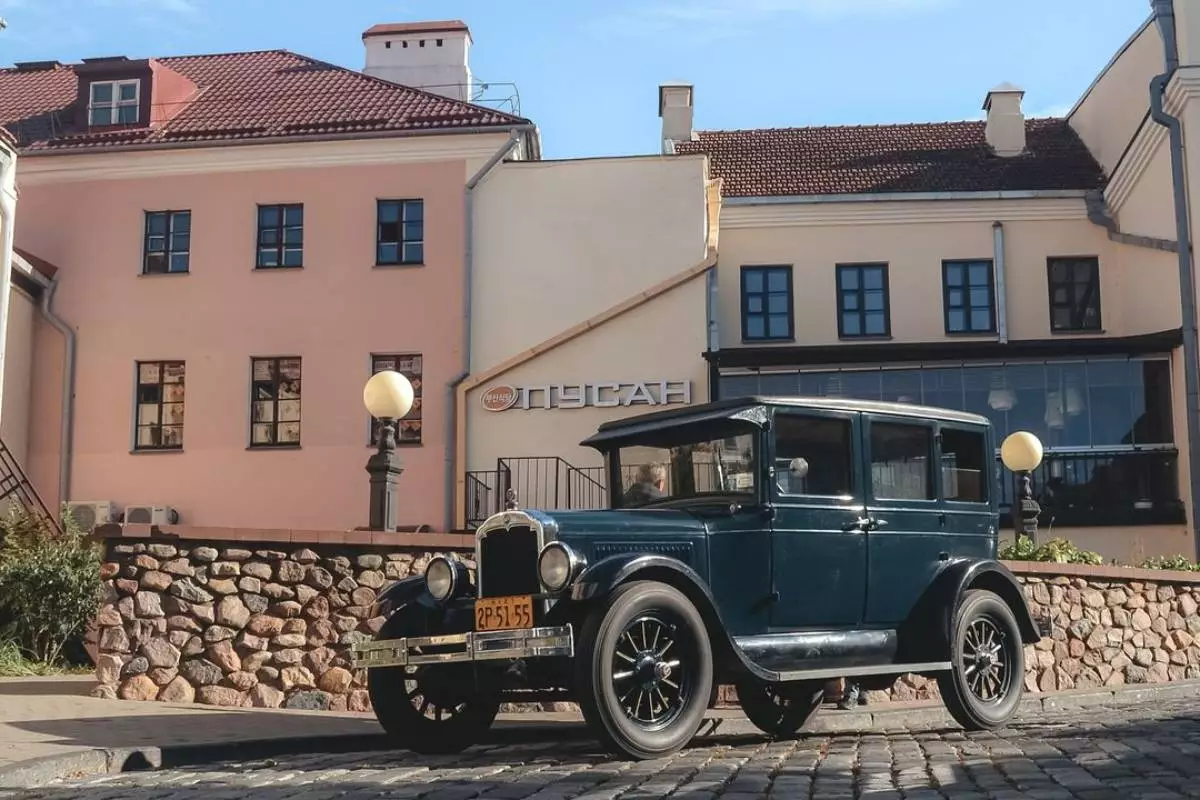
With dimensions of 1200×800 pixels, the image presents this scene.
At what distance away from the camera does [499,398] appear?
21953mm

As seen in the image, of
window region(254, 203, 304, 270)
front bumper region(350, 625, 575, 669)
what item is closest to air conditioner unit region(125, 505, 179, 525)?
window region(254, 203, 304, 270)

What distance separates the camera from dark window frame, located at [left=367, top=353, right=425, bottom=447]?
72.8 ft

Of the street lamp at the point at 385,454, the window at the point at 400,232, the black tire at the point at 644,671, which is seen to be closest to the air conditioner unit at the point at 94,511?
the window at the point at 400,232

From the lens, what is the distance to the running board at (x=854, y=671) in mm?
7695

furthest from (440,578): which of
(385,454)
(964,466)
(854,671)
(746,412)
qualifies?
(964,466)

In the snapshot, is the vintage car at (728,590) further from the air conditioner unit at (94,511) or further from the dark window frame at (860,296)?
the dark window frame at (860,296)

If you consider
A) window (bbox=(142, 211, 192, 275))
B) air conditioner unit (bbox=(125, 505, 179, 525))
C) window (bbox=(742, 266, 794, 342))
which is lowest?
air conditioner unit (bbox=(125, 505, 179, 525))

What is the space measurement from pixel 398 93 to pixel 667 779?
20.2 metres

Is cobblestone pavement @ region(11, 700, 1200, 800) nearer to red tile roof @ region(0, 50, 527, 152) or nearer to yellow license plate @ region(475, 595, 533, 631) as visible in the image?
yellow license plate @ region(475, 595, 533, 631)

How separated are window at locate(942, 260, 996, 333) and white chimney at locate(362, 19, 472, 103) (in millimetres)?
9836

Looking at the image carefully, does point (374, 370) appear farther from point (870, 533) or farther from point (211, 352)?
point (870, 533)

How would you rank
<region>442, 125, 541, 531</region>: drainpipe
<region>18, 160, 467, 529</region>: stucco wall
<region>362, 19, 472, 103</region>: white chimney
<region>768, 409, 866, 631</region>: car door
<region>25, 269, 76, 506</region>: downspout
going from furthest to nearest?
<region>362, 19, 472, 103</region>: white chimney → <region>25, 269, 76, 506</region>: downspout → <region>18, 160, 467, 529</region>: stucco wall → <region>442, 125, 541, 531</region>: drainpipe → <region>768, 409, 866, 631</region>: car door

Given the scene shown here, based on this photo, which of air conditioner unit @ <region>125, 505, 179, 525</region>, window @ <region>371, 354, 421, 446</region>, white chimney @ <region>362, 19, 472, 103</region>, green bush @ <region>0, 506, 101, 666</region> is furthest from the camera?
white chimney @ <region>362, 19, 472, 103</region>

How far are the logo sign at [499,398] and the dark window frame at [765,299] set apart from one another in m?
5.25
